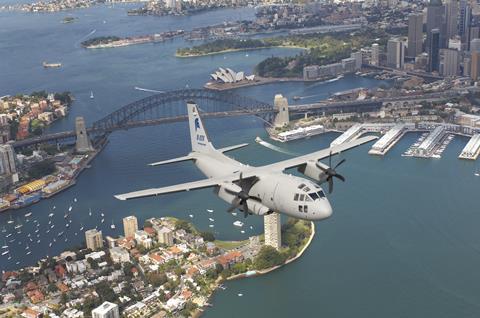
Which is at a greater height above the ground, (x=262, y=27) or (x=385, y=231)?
(x=262, y=27)

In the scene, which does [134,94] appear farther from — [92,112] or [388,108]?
[388,108]

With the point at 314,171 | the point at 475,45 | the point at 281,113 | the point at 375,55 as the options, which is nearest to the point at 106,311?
the point at 314,171

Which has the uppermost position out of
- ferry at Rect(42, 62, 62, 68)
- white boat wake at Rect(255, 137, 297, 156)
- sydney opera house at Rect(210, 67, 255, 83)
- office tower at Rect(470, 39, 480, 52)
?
office tower at Rect(470, 39, 480, 52)

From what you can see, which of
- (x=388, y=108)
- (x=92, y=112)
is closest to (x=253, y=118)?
(x=388, y=108)

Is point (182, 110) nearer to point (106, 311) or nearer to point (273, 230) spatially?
point (273, 230)

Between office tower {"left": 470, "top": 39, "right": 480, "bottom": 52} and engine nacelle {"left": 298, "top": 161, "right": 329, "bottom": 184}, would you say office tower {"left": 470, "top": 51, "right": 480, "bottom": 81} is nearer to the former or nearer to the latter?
office tower {"left": 470, "top": 39, "right": 480, "bottom": 52}

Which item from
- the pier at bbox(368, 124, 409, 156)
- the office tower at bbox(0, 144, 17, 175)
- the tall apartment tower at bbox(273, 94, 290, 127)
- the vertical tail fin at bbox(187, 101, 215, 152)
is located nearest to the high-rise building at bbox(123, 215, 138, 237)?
the vertical tail fin at bbox(187, 101, 215, 152)

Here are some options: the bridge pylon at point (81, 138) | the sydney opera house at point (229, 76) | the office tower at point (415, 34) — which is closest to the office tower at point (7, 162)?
the bridge pylon at point (81, 138)
